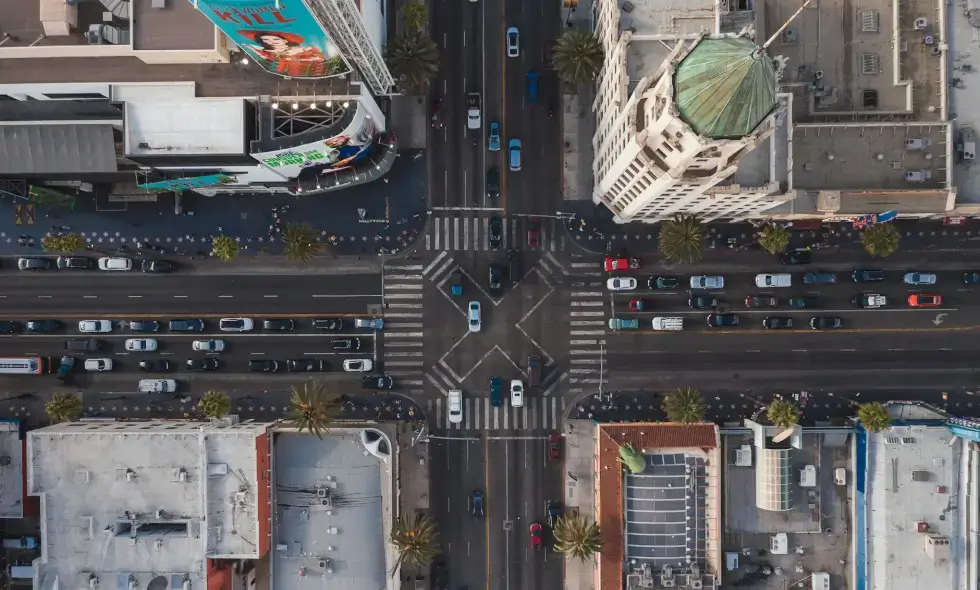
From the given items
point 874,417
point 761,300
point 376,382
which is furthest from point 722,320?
point 376,382

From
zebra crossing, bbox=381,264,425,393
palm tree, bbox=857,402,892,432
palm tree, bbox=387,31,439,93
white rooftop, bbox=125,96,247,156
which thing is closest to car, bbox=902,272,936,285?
palm tree, bbox=857,402,892,432

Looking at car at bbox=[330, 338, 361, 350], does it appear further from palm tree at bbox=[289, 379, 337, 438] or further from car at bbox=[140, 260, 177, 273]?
car at bbox=[140, 260, 177, 273]

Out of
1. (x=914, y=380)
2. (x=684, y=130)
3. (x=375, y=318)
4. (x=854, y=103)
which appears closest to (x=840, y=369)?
(x=914, y=380)

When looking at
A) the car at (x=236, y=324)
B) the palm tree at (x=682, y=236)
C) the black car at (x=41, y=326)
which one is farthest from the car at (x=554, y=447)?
the black car at (x=41, y=326)

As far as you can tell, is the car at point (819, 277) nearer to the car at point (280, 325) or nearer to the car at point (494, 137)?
the car at point (494, 137)

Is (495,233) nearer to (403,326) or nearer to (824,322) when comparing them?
(403,326)

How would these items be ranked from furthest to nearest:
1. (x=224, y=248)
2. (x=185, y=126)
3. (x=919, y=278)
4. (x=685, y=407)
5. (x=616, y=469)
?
(x=919, y=278)
(x=616, y=469)
(x=224, y=248)
(x=685, y=407)
(x=185, y=126)
